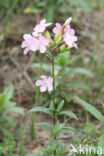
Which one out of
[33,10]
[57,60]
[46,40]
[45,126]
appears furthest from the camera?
[33,10]

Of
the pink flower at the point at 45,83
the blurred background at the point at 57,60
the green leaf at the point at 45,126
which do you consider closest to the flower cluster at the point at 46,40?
the pink flower at the point at 45,83

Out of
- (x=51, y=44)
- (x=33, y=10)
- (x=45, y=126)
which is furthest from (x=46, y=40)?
(x=33, y=10)

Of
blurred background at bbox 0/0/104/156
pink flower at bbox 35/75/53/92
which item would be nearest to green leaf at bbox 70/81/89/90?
blurred background at bbox 0/0/104/156

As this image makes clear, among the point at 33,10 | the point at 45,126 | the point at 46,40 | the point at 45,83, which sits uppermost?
the point at 33,10

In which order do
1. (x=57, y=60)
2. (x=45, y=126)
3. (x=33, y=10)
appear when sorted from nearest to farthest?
(x=45, y=126) → (x=57, y=60) → (x=33, y=10)

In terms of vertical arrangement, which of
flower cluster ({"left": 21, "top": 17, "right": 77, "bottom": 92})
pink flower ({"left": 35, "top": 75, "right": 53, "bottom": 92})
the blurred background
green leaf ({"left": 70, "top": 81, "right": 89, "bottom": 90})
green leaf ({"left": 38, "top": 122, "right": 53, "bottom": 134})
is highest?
the blurred background

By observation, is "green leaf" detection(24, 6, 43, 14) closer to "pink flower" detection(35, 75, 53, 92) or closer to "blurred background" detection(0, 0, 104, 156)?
"blurred background" detection(0, 0, 104, 156)

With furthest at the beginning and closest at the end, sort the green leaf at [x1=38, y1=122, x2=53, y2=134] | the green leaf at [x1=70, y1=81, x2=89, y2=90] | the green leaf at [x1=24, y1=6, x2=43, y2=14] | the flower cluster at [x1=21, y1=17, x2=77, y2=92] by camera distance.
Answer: the green leaf at [x1=24, y1=6, x2=43, y2=14], the green leaf at [x1=70, y1=81, x2=89, y2=90], the green leaf at [x1=38, y1=122, x2=53, y2=134], the flower cluster at [x1=21, y1=17, x2=77, y2=92]

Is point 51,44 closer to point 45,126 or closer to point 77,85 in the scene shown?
point 45,126

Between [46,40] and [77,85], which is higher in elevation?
[77,85]

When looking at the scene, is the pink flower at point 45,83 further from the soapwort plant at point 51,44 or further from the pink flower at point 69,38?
the pink flower at point 69,38
